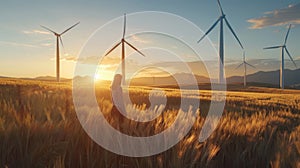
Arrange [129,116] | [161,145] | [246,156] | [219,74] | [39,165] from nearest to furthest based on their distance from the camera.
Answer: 1. [39,165]
2. [161,145]
3. [246,156]
4. [129,116]
5. [219,74]

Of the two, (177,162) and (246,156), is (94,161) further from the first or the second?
(246,156)

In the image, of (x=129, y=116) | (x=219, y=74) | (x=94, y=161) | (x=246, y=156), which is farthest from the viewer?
(x=219, y=74)

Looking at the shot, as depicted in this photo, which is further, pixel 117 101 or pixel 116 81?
pixel 116 81

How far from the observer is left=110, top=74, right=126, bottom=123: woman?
4.15m

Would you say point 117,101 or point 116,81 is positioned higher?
point 116,81

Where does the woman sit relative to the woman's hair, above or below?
below

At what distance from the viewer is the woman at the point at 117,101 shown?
4.15 meters

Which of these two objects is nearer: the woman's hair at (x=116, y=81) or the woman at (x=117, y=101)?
the woman at (x=117, y=101)

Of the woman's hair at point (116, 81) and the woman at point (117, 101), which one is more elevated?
the woman's hair at point (116, 81)

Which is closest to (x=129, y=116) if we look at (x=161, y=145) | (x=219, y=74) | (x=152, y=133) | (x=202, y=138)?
(x=152, y=133)

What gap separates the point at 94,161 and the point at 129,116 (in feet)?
5.77

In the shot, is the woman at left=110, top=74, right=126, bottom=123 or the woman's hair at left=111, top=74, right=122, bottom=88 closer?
the woman at left=110, top=74, right=126, bottom=123

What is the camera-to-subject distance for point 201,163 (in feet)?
8.18

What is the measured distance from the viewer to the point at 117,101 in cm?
430
